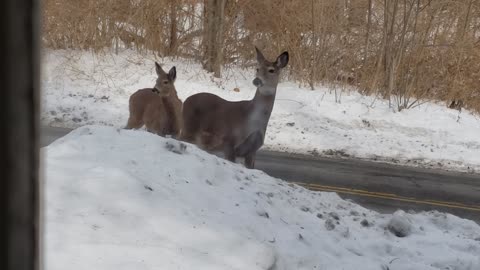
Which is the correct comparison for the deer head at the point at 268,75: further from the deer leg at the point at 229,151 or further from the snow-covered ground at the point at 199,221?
the snow-covered ground at the point at 199,221

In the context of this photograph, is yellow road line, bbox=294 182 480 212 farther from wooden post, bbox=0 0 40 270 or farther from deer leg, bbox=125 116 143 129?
wooden post, bbox=0 0 40 270

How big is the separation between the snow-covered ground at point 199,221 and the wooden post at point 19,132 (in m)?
2.44

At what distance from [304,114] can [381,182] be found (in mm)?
5202

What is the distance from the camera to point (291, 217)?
5984 millimetres

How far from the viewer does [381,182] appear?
1071cm

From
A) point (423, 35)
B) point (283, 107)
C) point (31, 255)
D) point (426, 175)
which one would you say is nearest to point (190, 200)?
point (31, 255)

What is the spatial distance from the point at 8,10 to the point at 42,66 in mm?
129

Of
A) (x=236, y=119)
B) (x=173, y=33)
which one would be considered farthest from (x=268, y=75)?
(x=173, y=33)

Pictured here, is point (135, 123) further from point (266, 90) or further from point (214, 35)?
point (214, 35)

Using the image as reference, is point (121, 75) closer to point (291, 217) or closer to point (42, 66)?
point (291, 217)

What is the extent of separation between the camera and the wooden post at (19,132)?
1084mm

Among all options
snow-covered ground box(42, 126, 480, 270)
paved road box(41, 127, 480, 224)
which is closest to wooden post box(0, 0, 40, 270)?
snow-covered ground box(42, 126, 480, 270)

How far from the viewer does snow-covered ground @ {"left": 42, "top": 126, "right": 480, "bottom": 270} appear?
4.02 meters

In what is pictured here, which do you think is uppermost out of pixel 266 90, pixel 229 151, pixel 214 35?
pixel 214 35
